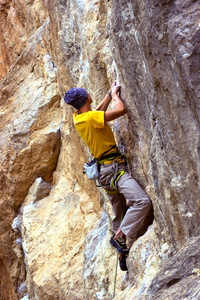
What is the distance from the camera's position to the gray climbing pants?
4.74m

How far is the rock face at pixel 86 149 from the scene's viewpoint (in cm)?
315

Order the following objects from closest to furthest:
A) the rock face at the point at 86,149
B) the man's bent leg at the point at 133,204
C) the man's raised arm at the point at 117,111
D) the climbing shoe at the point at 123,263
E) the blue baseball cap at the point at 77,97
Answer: the rock face at the point at 86,149
the man's raised arm at the point at 117,111
the man's bent leg at the point at 133,204
the blue baseball cap at the point at 77,97
the climbing shoe at the point at 123,263

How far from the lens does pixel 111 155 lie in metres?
5.14

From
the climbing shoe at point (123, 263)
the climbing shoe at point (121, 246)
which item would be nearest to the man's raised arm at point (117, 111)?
the climbing shoe at point (121, 246)

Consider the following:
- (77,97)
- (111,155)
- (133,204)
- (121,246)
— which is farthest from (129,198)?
(77,97)

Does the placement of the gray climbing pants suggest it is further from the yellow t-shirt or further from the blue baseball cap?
the blue baseball cap

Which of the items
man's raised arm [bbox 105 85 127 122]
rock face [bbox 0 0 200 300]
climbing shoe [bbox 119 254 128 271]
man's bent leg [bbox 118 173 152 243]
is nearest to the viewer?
rock face [bbox 0 0 200 300]

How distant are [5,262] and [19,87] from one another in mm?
5561

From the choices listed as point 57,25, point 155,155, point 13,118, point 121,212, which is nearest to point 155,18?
point 155,155

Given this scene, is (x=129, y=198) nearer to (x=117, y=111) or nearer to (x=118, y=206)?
(x=118, y=206)

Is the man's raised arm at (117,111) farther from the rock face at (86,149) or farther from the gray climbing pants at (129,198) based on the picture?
the gray climbing pants at (129,198)

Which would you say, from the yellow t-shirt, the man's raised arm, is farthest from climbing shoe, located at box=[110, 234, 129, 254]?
the man's raised arm

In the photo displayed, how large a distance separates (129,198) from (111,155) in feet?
2.17

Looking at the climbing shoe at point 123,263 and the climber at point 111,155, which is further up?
the climber at point 111,155
